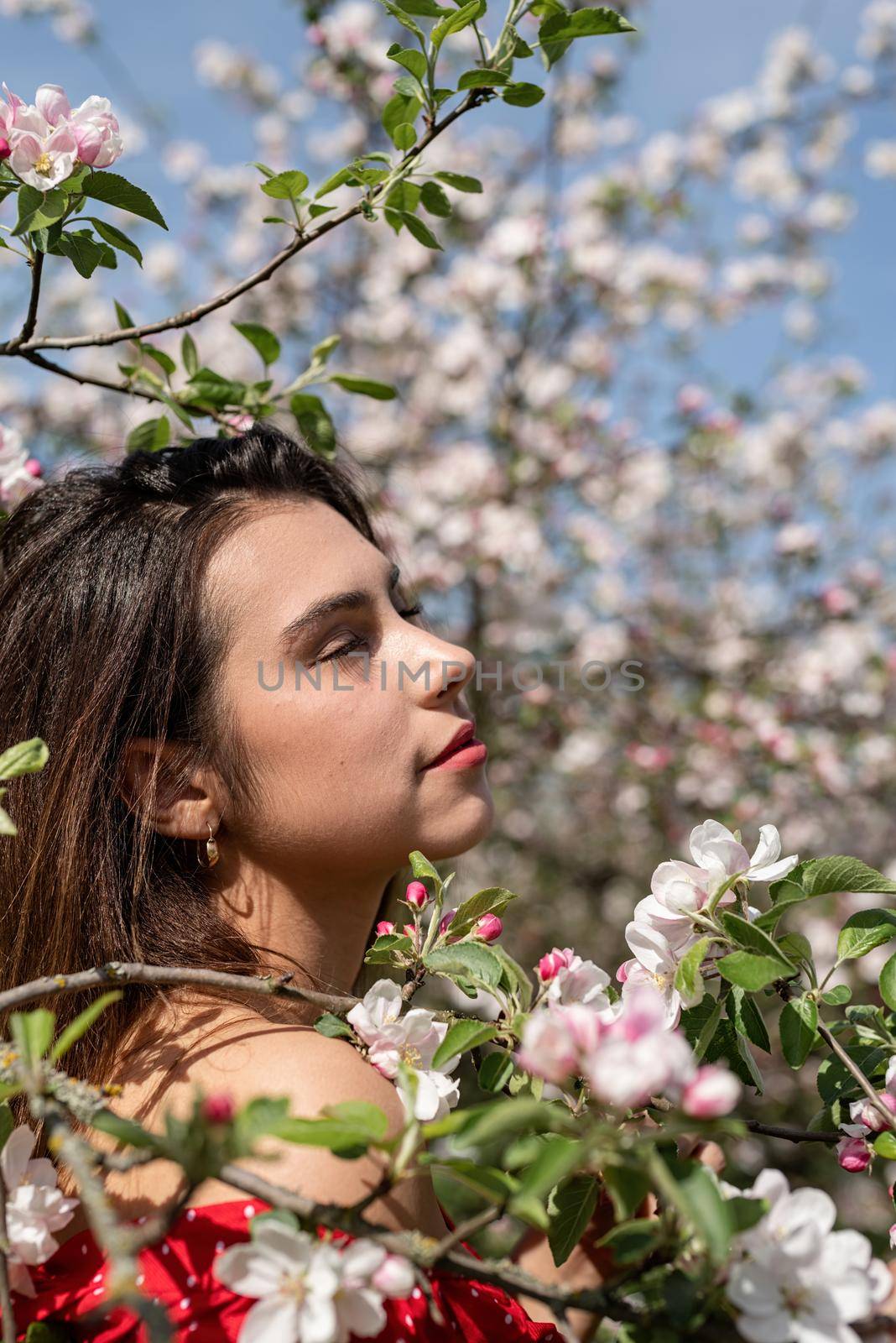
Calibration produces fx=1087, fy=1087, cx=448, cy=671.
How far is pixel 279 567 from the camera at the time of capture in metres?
1.50

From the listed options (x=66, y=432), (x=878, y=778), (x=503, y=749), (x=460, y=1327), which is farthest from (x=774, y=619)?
(x=460, y=1327)

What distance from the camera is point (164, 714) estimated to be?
1445mm

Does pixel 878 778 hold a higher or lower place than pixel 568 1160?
higher

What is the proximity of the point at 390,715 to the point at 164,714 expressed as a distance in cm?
31

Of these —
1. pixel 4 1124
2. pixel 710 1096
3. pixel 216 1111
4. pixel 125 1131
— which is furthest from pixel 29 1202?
pixel 710 1096

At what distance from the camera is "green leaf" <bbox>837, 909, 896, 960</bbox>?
1038 millimetres

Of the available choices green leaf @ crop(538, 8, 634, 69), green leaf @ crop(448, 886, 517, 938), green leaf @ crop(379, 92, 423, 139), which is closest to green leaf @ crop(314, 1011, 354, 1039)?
green leaf @ crop(448, 886, 517, 938)

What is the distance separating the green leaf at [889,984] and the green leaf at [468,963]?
358mm

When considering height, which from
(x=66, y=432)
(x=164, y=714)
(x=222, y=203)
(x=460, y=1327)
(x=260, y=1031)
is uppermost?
(x=222, y=203)

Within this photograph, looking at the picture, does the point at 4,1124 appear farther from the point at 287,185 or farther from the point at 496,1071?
the point at 287,185

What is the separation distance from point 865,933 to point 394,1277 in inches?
23.0

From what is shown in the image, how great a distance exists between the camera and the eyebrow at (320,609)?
1440 millimetres

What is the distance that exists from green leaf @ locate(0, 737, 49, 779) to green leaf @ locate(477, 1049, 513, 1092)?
465 millimetres

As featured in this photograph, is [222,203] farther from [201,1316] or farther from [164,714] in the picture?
[201,1316]
